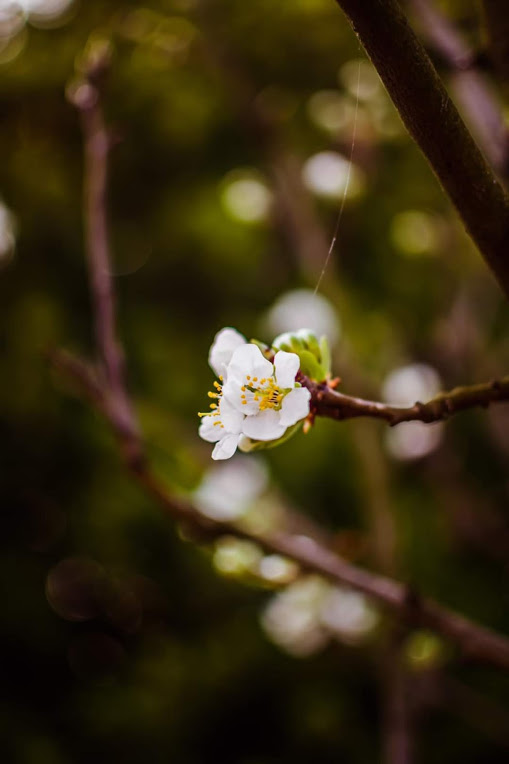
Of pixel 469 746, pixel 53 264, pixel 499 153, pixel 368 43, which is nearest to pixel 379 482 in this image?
pixel 499 153

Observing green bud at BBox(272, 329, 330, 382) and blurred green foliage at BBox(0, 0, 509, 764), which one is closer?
green bud at BBox(272, 329, 330, 382)

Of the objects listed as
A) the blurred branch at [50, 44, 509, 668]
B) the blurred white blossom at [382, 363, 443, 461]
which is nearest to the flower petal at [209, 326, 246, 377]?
the blurred branch at [50, 44, 509, 668]

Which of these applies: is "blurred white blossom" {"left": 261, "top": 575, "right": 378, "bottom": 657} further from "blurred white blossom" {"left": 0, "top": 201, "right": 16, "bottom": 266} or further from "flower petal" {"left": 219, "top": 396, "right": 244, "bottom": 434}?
"blurred white blossom" {"left": 0, "top": 201, "right": 16, "bottom": 266}

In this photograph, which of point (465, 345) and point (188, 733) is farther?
point (188, 733)

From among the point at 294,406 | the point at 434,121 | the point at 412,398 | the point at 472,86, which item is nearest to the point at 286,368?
the point at 294,406

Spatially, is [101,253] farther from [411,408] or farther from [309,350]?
[411,408]

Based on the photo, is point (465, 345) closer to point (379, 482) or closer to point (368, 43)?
point (379, 482)
